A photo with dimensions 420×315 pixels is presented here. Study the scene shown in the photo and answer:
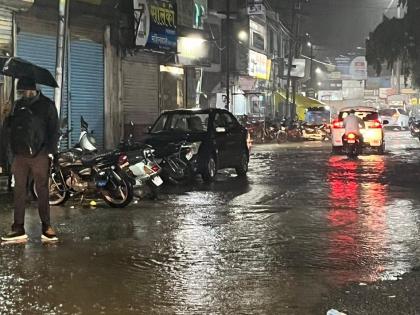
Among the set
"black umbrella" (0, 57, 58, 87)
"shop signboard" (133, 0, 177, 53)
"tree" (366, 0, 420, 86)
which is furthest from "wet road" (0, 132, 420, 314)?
"tree" (366, 0, 420, 86)

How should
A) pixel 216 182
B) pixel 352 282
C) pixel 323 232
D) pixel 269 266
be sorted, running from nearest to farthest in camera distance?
pixel 352 282 < pixel 269 266 < pixel 323 232 < pixel 216 182

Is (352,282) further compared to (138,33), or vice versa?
(138,33)

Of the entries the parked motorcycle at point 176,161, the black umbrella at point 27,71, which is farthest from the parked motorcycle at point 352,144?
the black umbrella at point 27,71

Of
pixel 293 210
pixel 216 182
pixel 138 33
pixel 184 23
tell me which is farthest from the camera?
pixel 184 23

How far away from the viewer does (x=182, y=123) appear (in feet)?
49.4

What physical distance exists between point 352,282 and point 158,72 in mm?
17868

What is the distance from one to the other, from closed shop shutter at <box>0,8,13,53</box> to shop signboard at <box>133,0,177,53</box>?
493cm

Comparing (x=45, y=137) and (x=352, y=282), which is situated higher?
(x=45, y=137)

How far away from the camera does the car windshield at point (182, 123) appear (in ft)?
48.6

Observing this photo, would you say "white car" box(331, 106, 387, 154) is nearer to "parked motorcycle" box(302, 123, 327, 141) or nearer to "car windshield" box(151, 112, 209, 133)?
"car windshield" box(151, 112, 209, 133)

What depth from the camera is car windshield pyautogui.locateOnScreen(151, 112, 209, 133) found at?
1483 centimetres

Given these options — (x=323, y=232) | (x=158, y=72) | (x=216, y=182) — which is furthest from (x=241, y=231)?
(x=158, y=72)

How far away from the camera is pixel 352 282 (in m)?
6.02

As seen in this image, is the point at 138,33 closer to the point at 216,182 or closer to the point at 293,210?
the point at 216,182
